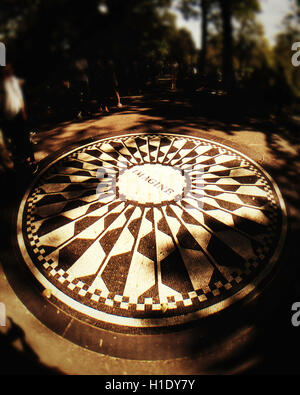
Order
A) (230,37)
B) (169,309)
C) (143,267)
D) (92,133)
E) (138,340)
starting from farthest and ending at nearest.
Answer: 1. (92,133)
2. (143,267)
3. (169,309)
4. (138,340)
5. (230,37)

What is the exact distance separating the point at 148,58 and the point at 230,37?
0.66 metres

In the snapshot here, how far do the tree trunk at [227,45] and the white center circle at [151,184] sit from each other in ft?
8.53

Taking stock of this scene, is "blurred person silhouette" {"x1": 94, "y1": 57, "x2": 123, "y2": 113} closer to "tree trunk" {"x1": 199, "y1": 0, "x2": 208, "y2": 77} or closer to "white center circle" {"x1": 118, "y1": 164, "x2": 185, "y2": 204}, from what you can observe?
"tree trunk" {"x1": 199, "y1": 0, "x2": 208, "y2": 77}

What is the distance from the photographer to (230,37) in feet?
5.94

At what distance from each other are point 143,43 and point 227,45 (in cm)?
72

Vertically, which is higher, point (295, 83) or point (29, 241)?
point (295, 83)

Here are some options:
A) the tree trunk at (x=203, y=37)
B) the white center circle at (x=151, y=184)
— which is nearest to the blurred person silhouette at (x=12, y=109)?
the tree trunk at (x=203, y=37)

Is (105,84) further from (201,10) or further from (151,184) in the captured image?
(151,184)

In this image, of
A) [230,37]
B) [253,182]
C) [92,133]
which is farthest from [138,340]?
[92,133]

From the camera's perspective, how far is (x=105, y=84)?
248 centimetres

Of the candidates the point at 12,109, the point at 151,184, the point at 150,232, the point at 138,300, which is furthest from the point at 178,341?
the point at 151,184

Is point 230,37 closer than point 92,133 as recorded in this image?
Yes

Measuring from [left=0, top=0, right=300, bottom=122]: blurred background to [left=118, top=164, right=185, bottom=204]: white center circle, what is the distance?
8.49ft
